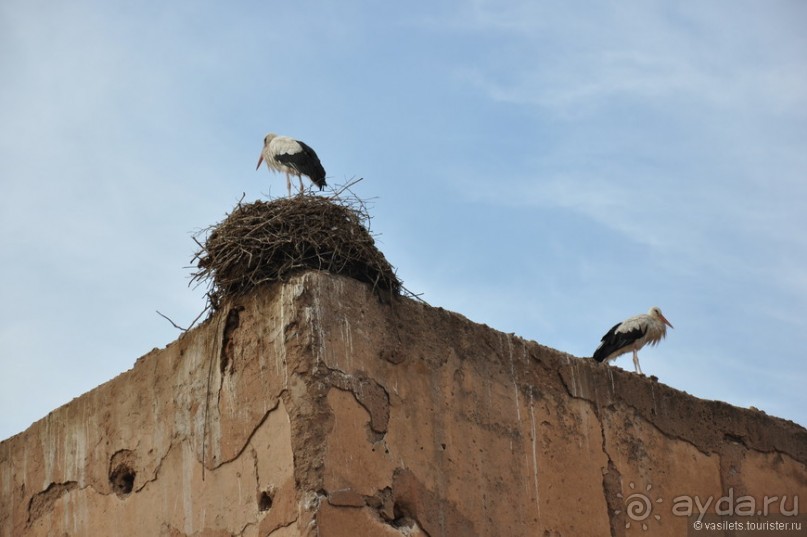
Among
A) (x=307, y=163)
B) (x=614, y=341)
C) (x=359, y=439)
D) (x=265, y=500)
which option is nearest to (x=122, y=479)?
(x=265, y=500)

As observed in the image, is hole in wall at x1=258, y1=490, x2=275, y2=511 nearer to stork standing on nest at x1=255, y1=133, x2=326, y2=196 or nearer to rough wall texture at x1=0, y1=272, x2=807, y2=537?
rough wall texture at x1=0, y1=272, x2=807, y2=537

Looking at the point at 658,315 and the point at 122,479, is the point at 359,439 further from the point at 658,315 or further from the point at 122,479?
the point at 658,315

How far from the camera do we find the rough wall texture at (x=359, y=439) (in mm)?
5965

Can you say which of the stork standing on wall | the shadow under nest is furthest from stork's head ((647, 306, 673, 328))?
the shadow under nest

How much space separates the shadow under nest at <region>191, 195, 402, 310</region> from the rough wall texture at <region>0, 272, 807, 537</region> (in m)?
0.11

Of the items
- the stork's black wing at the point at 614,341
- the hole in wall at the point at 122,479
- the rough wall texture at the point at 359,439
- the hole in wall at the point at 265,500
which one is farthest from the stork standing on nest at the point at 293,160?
the hole in wall at the point at 265,500

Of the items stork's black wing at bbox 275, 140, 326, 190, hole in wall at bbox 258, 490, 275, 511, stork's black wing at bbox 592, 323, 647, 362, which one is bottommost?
hole in wall at bbox 258, 490, 275, 511

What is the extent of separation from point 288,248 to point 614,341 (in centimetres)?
550

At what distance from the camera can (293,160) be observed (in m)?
10.5

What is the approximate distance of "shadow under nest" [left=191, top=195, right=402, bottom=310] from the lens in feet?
20.8

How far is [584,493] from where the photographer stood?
704 centimetres

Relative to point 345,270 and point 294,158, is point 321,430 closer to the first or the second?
point 345,270

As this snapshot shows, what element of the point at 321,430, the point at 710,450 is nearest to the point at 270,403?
the point at 321,430

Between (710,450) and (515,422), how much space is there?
1.69 meters
